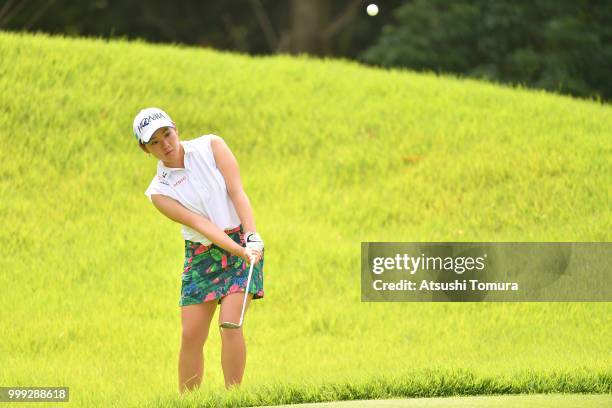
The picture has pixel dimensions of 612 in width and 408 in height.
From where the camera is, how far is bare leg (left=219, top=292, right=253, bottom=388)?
7.03 m

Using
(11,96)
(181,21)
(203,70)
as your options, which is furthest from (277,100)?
(181,21)

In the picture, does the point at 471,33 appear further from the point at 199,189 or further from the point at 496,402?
the point at 496,402

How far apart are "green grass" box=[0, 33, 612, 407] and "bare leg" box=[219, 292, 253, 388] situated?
0.46ft

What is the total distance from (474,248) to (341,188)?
1835mm

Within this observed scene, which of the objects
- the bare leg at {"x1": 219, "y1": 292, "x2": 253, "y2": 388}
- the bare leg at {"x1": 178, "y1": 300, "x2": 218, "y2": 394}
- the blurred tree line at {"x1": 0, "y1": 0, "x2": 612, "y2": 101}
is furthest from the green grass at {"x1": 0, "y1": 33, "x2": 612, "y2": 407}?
the blurred tree line at {"x1": 0, "y1": 0, "x2": 612, "y2": 101}

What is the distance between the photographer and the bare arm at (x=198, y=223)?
273 inches

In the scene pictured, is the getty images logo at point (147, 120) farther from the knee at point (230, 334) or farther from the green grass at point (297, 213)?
the green grass at point (297, 213)

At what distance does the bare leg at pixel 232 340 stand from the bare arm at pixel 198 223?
0.30 m

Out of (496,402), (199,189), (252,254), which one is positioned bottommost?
(496,402)

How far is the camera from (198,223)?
277 inches

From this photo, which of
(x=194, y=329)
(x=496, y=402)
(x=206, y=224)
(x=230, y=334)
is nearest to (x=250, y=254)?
(x=206, y=224)

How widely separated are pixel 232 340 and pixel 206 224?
25.7 inches

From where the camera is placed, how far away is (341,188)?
12.8m

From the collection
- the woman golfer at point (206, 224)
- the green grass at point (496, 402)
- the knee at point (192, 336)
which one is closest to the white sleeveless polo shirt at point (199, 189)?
the woman golfer at point (206, 224)
